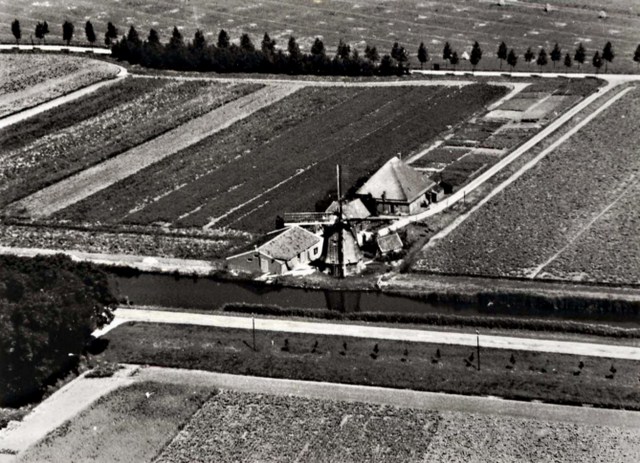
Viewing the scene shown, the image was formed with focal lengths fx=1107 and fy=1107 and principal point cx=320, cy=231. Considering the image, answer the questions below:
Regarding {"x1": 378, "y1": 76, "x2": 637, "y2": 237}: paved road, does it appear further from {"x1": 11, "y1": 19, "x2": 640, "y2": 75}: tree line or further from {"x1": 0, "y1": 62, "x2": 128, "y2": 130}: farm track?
{"x1": 0, "y1": 62, "x2": 128, "y2": 130}: farm track

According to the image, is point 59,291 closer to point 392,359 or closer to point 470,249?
point 392,359

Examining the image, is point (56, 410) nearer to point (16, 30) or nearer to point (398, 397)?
point (398, 397)

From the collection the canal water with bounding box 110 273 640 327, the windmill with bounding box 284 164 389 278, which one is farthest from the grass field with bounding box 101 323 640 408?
the windmill with bounding box 284 164 389 278

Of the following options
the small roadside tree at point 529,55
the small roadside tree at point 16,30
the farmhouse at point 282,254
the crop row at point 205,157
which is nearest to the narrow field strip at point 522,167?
the farmhouse at point 282,254

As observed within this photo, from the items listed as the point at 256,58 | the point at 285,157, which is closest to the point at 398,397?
the point at 285,157

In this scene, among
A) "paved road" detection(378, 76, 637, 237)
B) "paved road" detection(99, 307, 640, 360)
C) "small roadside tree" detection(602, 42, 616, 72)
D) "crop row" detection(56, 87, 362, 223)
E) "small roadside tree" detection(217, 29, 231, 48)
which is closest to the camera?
"paved road" detection(99, 307, 640, 360)

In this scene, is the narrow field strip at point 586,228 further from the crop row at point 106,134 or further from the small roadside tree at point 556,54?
the crop row at point 106,134
